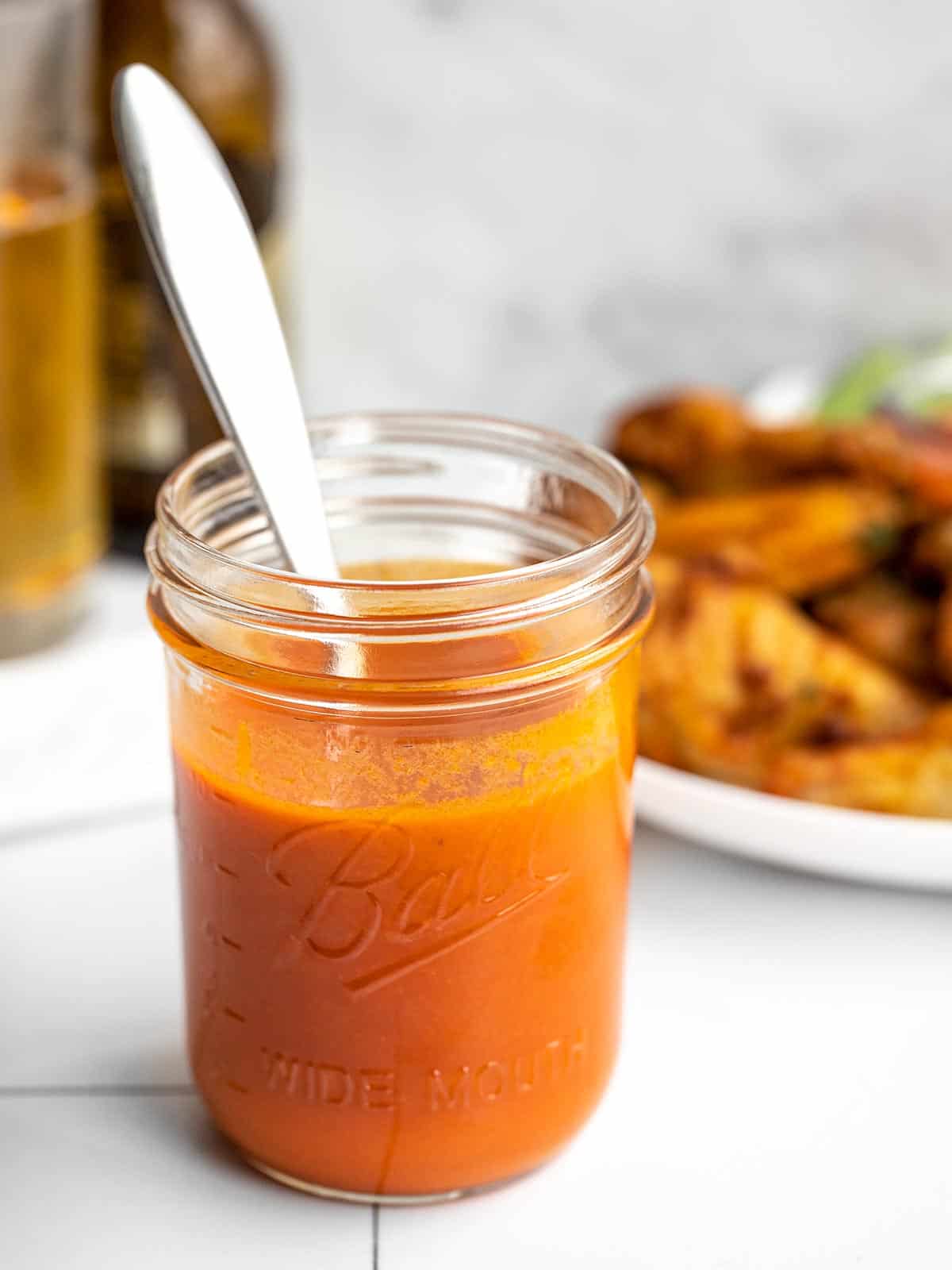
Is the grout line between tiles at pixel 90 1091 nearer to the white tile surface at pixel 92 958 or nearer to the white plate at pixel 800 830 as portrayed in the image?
the white tile surface at pixel 92 958

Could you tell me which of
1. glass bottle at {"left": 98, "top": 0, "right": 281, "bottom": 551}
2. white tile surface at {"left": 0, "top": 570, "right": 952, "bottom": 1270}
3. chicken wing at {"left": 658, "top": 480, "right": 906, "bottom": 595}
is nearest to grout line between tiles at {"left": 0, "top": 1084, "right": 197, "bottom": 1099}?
white tile surface at {"left": 0, "top": 570, "right": 952, "bottom": 1270}

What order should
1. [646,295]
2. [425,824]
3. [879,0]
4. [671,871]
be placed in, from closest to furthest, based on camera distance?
[425,824] → [671,871] → [879,0] → [646,295]

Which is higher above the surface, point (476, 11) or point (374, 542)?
point (476, 11)

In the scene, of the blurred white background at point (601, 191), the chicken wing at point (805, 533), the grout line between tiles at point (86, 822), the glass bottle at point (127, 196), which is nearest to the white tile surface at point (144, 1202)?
the grout line between tiles at point (86, 822)

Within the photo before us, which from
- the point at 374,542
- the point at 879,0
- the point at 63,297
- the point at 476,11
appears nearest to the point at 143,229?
the point at 374,542

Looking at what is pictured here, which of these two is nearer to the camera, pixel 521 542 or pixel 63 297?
pixel 521 542

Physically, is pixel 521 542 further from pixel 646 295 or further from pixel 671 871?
pixel 646 295

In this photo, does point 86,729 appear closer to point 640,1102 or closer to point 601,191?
point 640,1102
